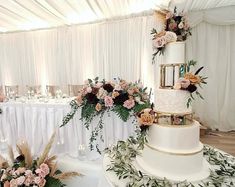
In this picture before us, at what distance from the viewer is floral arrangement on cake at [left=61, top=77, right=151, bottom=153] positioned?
2.14 metres

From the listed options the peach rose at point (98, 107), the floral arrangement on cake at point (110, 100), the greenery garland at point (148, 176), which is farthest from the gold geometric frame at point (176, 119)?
the peach rose at point (98, 107)

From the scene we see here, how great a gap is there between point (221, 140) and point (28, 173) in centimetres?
362

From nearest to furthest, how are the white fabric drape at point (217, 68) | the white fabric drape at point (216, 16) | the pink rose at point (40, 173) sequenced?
1. the pink rose at point (40, 173)
2. the white fabric drape at point (216, 16)
3. the white fabric drape at point (217, 68)

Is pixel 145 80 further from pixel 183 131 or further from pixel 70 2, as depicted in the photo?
pixel 183 131

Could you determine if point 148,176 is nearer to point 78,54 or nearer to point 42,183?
point 42,183

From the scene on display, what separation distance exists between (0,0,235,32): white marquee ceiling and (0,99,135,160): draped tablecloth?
6.50 feet

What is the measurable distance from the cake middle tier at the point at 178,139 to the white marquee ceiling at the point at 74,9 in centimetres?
308

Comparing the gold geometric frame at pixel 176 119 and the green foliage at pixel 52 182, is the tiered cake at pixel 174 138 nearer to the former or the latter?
the gold geometric frame at pixel 176 119

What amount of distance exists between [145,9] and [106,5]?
91cm

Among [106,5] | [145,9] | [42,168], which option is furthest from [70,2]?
[42,168]

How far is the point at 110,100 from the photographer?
213 cm

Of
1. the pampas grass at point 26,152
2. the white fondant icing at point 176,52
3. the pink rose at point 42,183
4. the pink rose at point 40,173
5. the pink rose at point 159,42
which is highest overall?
the pink rose at point 159,42

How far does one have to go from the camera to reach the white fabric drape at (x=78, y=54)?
4.84 meters

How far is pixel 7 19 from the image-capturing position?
4.67m
